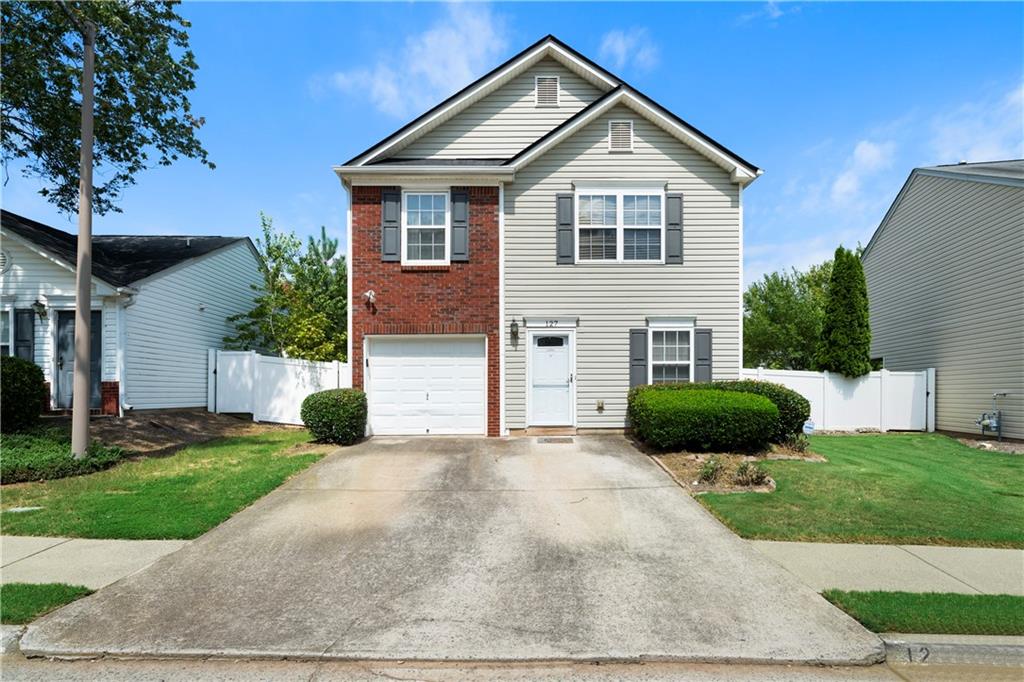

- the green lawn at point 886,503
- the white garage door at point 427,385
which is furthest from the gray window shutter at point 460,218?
the green lawn at point 886,503

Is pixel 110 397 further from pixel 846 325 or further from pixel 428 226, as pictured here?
pixel 846 325

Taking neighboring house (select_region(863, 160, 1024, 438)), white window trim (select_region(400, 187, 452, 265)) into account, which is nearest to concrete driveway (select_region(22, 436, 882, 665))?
white window trim (select_region(400, 187, 452, 265))

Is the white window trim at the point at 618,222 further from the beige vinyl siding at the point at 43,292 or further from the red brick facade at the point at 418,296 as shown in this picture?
the beige vinyl siding at the point at 43,292

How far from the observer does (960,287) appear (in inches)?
591

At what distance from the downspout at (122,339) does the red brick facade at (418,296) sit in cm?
642

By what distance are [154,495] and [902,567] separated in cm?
928

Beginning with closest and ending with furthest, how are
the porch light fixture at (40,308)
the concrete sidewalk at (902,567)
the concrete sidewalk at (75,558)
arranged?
the concrete sidewalk at (902,567) < the concrete sidewalk at (75,558) < the porch light fixture at (40,308)

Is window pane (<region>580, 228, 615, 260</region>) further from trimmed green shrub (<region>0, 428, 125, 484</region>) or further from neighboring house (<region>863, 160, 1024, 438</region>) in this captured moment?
trimmed green shrub (<region>0, 428, 125, 484</region>)

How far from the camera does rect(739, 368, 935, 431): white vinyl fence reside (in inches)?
574

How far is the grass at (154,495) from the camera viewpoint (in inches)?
253

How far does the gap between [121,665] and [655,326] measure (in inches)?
429

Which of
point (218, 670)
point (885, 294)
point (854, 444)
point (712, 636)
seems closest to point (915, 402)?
point (854, 444)

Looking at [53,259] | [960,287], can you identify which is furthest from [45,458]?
[960,287]

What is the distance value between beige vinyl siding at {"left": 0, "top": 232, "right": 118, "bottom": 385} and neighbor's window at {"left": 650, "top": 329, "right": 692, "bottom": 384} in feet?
44.4
